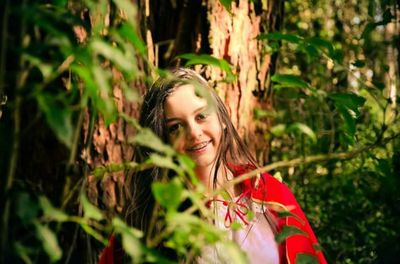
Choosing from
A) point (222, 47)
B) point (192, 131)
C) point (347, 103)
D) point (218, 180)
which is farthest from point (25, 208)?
point (222, 47)

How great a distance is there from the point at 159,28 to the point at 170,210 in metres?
2.33

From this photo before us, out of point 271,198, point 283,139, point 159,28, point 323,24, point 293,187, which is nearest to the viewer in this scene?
point 271,198

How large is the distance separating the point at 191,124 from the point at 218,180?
0.33m

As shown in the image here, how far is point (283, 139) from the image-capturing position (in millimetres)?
4652

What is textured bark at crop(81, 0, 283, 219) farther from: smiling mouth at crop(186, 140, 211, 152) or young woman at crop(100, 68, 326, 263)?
smiling mouth at crop(186, 140, 211, 152)

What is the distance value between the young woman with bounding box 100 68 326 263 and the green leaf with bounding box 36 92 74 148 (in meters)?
1.16

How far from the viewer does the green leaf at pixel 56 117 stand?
87 centimetres

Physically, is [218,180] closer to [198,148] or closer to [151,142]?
[198,148]

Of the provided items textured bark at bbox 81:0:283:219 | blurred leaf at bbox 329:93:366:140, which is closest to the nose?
blurred leaf at bbox 329:93:366:140

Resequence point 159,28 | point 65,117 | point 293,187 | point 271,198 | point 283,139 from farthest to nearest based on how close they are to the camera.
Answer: point 283,139, point 293,187, point 159,28, point 271,198, point 65,117

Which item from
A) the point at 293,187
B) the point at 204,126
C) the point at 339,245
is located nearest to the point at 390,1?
the point at 204,126

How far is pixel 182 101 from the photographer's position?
2.12 metres

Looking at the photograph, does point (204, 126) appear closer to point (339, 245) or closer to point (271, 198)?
point (271, 198)

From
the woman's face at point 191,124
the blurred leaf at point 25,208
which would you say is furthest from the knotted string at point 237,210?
the blurred leaf at point 25,208
